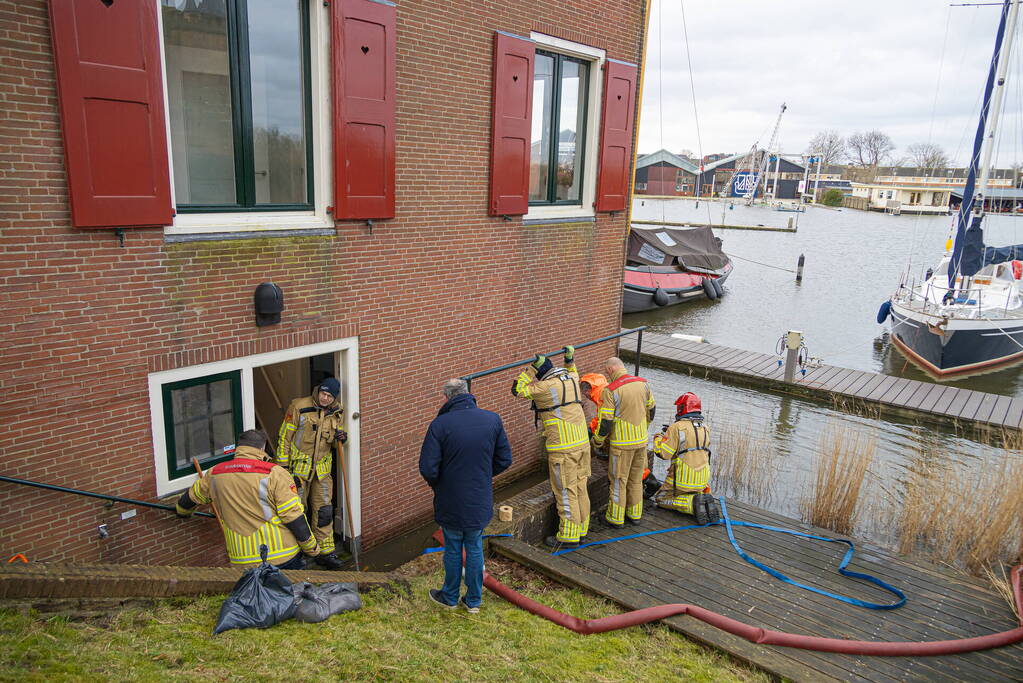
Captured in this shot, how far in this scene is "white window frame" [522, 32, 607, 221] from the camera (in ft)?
28.0

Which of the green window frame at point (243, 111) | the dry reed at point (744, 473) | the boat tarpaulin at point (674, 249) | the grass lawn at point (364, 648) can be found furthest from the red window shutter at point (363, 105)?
the boat tarpaulin at point (674, 249)

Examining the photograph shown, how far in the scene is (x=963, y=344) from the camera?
1881cm

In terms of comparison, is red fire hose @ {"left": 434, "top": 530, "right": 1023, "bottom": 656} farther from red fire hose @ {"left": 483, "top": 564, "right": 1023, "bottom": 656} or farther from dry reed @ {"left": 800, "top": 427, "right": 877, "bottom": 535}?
dry reed @ {"left": 800, "top": 427, "right": 877, "bottom": 535}

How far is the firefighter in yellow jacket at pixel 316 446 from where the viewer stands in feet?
20.2

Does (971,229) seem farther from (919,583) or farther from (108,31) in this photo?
(108,31)

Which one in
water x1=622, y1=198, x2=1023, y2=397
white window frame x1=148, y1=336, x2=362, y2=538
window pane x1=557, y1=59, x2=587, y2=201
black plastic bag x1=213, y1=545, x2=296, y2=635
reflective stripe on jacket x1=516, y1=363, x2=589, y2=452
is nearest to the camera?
black plastic bag x1=213, y1=545, x2=296, y2=635

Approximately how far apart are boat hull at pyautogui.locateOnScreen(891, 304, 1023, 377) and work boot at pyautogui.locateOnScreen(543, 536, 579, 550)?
1651 cm

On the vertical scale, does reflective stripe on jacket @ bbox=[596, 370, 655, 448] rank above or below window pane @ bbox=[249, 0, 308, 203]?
below

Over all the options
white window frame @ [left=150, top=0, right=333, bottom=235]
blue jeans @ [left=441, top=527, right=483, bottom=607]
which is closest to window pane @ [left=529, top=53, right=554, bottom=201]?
white window frame @ [left=150, top=0, right=333, bottom=235]

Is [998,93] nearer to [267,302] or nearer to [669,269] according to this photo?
[669,269]

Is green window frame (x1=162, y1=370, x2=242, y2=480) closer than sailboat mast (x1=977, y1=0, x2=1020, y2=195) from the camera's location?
Yes

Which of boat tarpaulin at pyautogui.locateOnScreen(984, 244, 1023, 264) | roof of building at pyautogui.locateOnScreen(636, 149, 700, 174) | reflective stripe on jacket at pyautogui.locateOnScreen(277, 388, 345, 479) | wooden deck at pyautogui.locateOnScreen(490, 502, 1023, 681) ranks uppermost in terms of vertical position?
roof of building at pyautogui.locateOnScreen(636, 149, 700, 174)

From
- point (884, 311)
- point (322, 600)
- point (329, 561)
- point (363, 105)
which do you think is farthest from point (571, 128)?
point (884, 311)

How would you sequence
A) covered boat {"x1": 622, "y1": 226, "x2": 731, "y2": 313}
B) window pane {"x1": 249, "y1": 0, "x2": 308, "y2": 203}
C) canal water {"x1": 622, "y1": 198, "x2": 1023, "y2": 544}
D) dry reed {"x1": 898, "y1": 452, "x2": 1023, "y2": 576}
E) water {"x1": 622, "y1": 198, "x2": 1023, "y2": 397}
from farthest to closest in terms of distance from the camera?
covered boat {"x1": 622, "y1": 226, "x2": 731, "y2": 313} < water {"x1": 622, "y1": 198, "x2": 1023, "y2": 397} < canal water {"x1": 622, "y1": 198, "x2": 1023, "y2": 544} < dry reed {"x1": 898, "y1": 452, "x2": 1023, "y2": 576} < window pane {"x1": 249, "y1": 0, "x2": 308, "y2": 203}
